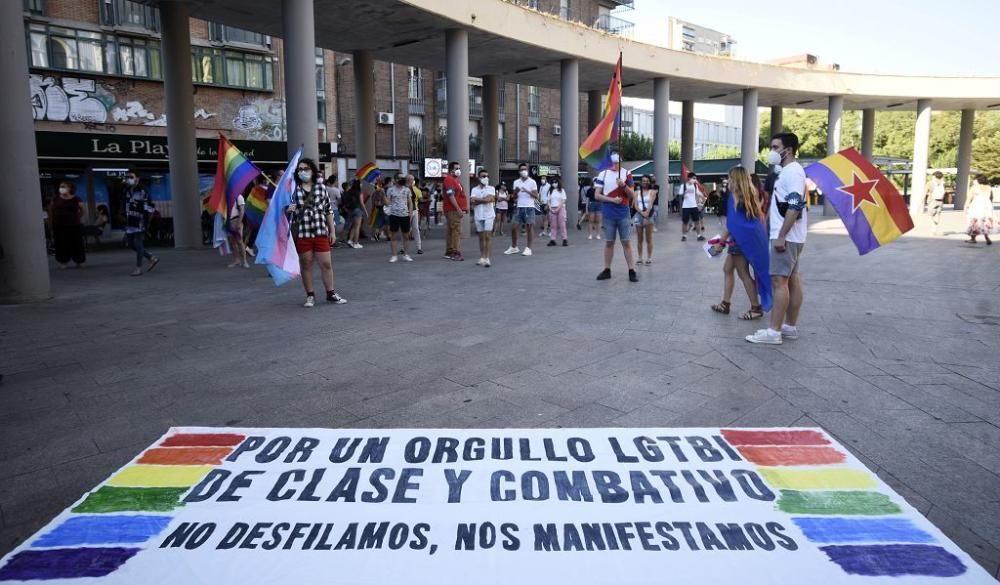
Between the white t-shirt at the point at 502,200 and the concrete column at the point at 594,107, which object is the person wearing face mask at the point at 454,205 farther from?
the concrete column at the point at 594,107

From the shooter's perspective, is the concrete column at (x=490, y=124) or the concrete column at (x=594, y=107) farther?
the concrete column at (x=594, y=107)

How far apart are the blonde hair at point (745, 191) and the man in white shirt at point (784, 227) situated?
0.61 metres

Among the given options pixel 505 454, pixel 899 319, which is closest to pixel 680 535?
pixel 505 454

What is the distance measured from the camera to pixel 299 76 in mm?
13125

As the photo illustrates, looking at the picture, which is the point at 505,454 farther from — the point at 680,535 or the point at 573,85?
the point at 573,85

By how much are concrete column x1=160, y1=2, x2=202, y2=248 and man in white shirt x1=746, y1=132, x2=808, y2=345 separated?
1485cm

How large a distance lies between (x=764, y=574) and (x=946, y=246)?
16974mm

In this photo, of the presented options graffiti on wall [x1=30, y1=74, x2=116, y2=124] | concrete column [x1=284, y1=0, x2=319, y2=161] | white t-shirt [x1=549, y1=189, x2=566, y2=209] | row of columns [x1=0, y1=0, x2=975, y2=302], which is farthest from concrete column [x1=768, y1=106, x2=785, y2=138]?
graffiti on wall [x1=30, y1=74, x2=116, y2=124]

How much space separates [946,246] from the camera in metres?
16.2

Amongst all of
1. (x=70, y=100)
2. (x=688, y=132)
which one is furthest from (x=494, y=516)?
(x=688, y=132)

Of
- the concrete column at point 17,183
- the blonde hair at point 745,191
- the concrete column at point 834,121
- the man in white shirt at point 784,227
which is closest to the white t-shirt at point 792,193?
the man in white shirt at point 784,227

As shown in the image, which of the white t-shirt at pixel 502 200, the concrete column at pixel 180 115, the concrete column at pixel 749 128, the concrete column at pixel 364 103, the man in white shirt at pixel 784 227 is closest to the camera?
the man in white shirt at pixel 784 227

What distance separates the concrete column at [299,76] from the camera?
13039 millimetres

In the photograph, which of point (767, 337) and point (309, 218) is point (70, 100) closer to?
point (309, 218)
